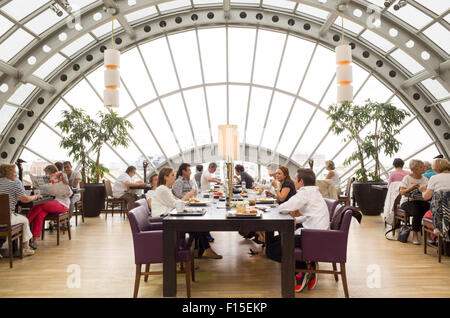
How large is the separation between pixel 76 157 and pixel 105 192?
1.11 meters

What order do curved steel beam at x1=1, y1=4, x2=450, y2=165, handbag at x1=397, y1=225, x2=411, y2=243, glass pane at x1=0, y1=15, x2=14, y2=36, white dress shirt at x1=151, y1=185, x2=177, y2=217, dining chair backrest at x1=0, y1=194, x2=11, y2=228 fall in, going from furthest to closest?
curved steel beam at x1=1, y1=4, x2=450, y2=165 < glass pane at x1=0, y1=15, x2=14, y2=36 < handbag at x1=397, y1=225, x2=411, y2=243 < dining chair backrest at x1=0, y1=194, x2=11, y2=228 < white dress shirt at x1=151, y1=185, x2=177, y2=217

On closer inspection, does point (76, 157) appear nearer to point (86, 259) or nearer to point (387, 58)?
point (86, 259)

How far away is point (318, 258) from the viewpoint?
3.17 metres

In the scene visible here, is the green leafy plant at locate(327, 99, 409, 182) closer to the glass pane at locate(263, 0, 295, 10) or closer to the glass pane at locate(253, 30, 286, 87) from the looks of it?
the glass pane at locate(253, 30, 286, 87)

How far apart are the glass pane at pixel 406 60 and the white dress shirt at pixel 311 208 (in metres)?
8.17

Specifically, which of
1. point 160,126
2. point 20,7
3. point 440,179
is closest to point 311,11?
point 160,126

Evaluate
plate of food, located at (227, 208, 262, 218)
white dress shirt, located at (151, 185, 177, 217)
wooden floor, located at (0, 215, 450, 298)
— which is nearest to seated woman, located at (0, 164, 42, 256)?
wooden floor, located at (0, 215, 450, 298)

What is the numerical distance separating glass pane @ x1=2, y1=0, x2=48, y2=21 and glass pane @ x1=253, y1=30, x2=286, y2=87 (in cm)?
572

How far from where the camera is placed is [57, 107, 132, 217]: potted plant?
27.5 ft

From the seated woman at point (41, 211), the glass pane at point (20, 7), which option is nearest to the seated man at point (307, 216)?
the seated woman at point (41, 211)

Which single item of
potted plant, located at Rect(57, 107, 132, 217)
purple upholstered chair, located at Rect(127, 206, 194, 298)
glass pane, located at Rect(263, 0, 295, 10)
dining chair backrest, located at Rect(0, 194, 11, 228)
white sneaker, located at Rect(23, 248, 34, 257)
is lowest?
white sneaker, located at Rect(23, 248, 34, 257)

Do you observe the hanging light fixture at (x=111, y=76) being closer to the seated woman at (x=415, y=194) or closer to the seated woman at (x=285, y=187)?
the seated woman at (x=285, y=187)

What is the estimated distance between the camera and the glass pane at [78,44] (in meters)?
10.1
